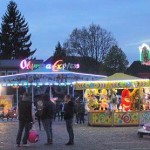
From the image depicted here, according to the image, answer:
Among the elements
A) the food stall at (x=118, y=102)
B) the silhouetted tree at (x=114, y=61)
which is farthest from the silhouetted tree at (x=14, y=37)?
the food stall at (x=118, y=102)

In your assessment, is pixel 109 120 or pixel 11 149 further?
pixel 109 120

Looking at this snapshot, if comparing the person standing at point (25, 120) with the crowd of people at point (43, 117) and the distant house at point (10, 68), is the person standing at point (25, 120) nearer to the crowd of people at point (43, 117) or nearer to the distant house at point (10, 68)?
the crowd of people at point (43, 117)

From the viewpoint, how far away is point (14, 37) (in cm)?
9206

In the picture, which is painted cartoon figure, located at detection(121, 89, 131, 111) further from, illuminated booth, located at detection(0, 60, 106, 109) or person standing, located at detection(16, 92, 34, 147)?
illuminated booth, located at detection(0, 60, 106, 109)

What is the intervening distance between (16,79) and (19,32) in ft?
151

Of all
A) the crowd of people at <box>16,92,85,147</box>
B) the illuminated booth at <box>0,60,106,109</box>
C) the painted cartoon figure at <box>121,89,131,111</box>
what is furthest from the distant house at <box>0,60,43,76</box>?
the crowd of people at <box>16,92,85,147</box>

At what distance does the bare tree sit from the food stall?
52293 millimetres

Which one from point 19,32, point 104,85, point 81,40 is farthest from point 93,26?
point 104,85

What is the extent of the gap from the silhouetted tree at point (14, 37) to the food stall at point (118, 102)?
202 feet

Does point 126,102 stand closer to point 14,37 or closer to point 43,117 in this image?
point 43,117

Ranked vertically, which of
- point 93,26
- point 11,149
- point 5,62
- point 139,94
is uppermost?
point 93,26

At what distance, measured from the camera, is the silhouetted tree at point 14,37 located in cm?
9188

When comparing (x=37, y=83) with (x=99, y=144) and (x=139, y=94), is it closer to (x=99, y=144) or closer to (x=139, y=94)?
(x=139, y=94)

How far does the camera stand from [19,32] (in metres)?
92.8
